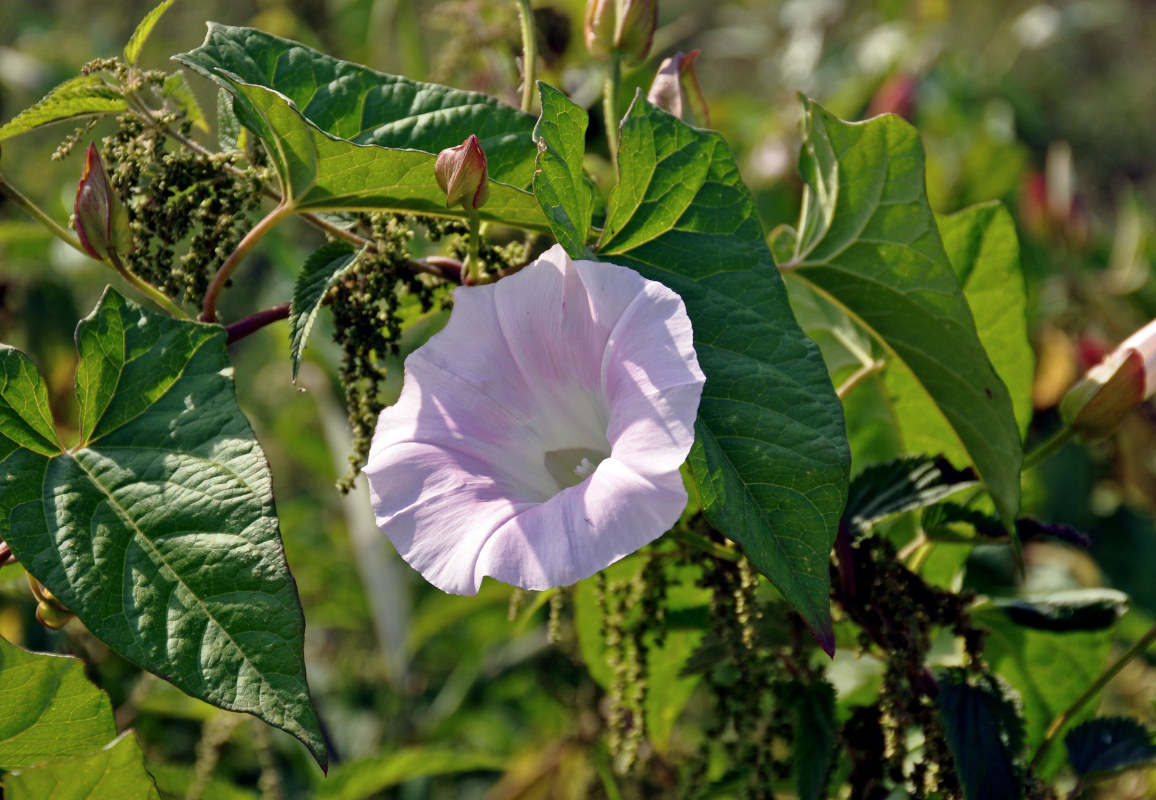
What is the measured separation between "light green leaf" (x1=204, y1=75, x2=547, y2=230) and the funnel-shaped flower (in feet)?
0.21

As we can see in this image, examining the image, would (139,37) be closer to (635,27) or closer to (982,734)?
(635,27)

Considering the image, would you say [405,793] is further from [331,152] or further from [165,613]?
[331,152]

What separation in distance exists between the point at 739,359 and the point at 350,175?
0.29 meters

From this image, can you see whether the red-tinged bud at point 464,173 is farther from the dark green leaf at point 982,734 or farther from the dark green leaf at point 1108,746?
the dark green leaf at point 1108,746

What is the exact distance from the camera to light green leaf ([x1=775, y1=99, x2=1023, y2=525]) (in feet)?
2.32

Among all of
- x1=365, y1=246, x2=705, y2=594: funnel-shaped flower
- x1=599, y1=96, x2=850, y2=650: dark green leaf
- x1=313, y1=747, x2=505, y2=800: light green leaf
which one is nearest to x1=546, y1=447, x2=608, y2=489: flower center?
x1=365, y1=246, x2=705, y2=594: funnel-shaped flower

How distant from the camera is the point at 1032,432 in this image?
1566mm

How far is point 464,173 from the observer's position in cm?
59

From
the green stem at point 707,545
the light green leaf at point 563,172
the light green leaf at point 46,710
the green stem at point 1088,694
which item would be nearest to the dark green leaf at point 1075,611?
the green stem at point 1088,694

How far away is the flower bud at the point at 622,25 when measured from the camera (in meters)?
0.78

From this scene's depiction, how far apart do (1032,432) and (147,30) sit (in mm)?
1436

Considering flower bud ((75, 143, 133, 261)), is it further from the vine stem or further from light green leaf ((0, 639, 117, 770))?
light green leaf ((0, 639, 117, 770))

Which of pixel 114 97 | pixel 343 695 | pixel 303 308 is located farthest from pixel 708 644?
pixel 343 695

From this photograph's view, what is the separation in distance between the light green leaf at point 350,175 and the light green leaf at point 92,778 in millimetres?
373
